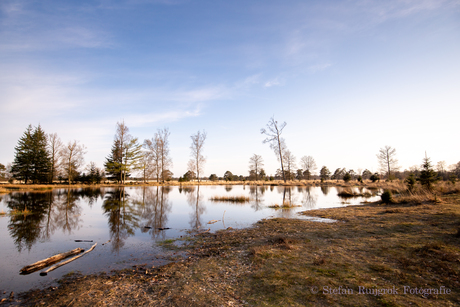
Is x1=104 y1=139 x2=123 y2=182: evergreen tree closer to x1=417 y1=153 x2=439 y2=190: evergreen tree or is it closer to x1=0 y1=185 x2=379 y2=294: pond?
x1=0 y1=185 x2=379 y2=294: pond

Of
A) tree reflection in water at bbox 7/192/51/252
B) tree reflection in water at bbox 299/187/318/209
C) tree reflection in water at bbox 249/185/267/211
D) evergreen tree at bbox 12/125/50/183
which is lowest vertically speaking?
tree reflection in water at bbox 299/187/318/209

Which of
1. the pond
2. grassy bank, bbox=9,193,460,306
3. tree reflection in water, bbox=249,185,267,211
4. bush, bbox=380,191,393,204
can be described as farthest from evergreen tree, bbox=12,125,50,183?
bush, bbox=380,191,393,204

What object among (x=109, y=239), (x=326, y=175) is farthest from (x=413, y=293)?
(x=326, y=175)

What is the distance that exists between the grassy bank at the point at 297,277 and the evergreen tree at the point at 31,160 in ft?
157

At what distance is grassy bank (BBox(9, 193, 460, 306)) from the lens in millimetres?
3852

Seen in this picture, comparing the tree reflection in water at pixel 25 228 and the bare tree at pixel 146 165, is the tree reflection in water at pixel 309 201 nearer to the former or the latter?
the tree reflection in water at pixel 25 228

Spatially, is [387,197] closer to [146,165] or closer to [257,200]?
[257,200]

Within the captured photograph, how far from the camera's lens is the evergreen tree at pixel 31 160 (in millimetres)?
38906

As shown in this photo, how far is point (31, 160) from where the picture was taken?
39.4 m

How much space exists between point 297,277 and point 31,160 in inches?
2088

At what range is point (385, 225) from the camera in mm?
8703

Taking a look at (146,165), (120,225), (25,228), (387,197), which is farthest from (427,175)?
(146,165)

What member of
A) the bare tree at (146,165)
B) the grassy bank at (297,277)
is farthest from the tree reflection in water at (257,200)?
the bare tree at (146,165)

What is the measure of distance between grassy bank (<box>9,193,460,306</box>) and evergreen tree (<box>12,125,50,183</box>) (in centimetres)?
4800
